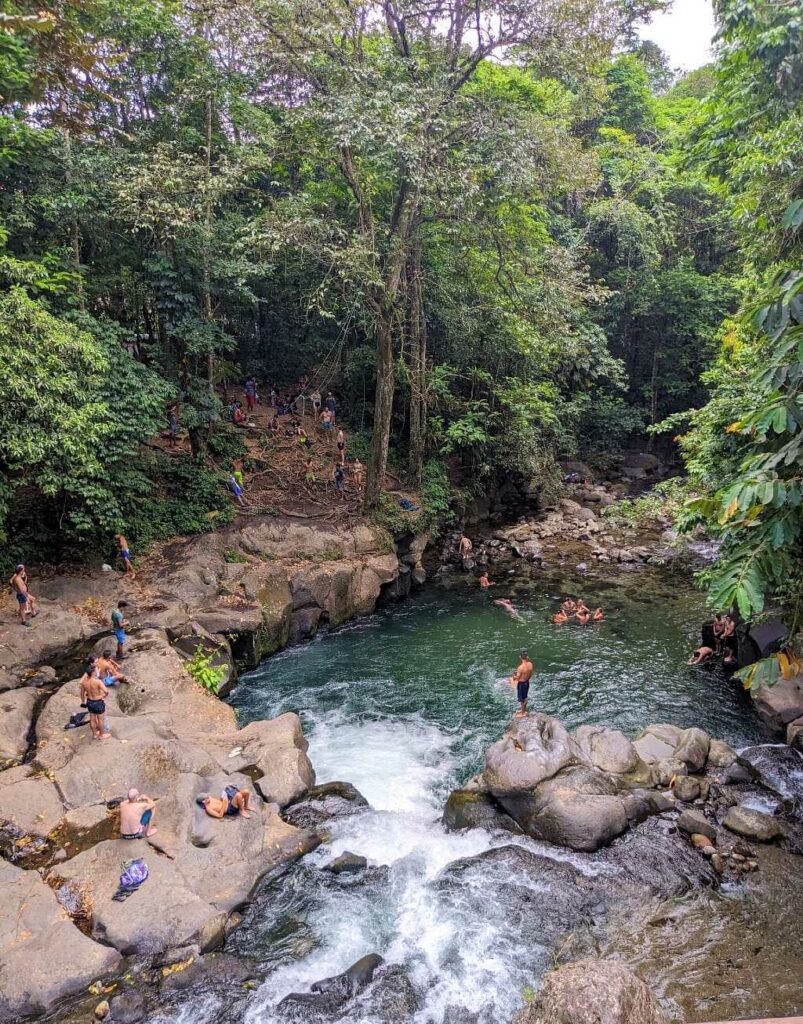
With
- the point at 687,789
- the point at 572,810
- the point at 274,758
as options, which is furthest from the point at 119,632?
the point at 687,789

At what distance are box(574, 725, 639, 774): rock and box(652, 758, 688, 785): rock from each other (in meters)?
0.38

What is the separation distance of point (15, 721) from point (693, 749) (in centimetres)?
1094

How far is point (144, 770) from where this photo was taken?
30.0 feet

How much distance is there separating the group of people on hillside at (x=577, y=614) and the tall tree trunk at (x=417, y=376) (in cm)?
698

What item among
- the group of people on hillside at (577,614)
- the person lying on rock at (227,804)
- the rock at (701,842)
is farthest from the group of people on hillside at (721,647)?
the person lying on rock at (227,804)

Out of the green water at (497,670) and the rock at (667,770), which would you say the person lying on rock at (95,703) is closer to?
the green water at (497,670)

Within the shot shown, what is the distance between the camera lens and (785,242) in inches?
313

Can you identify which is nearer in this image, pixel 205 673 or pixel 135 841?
pixel 135 841

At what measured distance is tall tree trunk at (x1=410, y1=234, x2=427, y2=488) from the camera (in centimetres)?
2028

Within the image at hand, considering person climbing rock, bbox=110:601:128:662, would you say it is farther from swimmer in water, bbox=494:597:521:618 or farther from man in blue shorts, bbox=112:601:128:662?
swimmer in water, bbox=494:597:521:618

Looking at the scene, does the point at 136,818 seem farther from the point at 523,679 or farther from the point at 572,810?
the point at 523,679

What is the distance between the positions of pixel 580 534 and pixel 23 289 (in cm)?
1934

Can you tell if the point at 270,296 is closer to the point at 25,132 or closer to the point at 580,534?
the point at 25,132

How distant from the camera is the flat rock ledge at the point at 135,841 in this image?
259 inches
